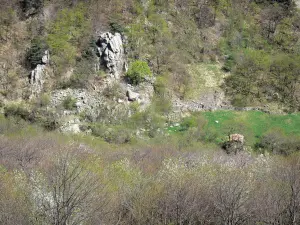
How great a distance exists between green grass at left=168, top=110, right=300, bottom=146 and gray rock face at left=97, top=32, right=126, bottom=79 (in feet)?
→ 39.4

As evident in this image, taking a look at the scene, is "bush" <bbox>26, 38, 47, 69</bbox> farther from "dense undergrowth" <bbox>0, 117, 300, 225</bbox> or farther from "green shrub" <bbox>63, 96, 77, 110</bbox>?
"dense undergrowth" <bbox>0, 117, 300, 225</bbox>

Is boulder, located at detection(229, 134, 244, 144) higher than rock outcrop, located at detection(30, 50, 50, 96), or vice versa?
rock outcrop, located at detection(30, 50, 50, 96)

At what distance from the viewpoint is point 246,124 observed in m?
44.3

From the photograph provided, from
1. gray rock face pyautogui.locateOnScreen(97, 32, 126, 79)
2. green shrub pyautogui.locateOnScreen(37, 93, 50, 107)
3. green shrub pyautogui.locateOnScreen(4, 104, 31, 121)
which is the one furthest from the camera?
gray rock face pyautogui.locateOnScreen(97, 32, 126, 79)

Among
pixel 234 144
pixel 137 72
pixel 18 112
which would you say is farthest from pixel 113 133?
pixel 234 144

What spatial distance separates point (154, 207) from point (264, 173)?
999 centimetres

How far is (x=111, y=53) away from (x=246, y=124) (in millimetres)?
20437

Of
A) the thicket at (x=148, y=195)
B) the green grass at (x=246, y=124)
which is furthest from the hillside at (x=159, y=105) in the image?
the green grass at (x=246, y=124)

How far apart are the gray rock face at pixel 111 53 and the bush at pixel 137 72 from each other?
158 cm

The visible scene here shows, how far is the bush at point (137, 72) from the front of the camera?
48031mm

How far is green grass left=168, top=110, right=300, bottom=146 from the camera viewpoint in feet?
139

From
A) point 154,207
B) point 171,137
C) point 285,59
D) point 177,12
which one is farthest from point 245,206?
point 177,12

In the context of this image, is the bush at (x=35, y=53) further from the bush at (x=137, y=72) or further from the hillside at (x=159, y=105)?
the bush at (x=137, y=72)

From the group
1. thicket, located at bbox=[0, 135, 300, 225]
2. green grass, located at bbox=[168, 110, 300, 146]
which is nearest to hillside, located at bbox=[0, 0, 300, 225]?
thicket, located at bbox=[0, 135, 300, 225]
